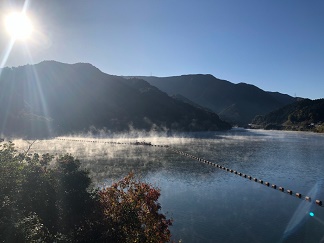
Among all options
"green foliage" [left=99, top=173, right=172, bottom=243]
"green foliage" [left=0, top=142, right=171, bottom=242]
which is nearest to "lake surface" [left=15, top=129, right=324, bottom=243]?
"green foliage" [left=99, top=173, right=172, bottom=243]

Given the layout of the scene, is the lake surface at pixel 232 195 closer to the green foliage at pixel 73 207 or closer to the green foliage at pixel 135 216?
the green foliage at pixel 135 216

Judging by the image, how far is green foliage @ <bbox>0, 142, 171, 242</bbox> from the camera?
26.1 m

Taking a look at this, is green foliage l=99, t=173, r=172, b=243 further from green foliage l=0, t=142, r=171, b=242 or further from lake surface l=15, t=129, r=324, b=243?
lake surface l=15, t=129, r=324, b=243

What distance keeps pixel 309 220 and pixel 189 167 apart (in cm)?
5109

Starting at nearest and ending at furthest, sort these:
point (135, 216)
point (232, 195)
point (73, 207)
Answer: point (135, 216) < point (73, 207) < point (232, 195)

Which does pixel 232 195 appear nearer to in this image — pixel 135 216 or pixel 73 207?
pixel 73 207

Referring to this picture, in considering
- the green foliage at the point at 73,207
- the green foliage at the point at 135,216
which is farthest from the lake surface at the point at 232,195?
the green foliage at the point at 73,207

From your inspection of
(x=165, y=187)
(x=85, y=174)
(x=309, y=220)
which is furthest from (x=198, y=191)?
(x=85, y=174)

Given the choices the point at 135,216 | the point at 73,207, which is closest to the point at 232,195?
the point at 73,207

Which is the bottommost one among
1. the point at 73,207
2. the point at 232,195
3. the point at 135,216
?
the point at 232,195

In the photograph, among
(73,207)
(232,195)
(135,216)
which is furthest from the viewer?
(232,195)

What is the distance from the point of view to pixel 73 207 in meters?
34.5

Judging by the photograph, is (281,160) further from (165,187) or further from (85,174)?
(85,174)

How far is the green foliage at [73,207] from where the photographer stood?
26.1 m
